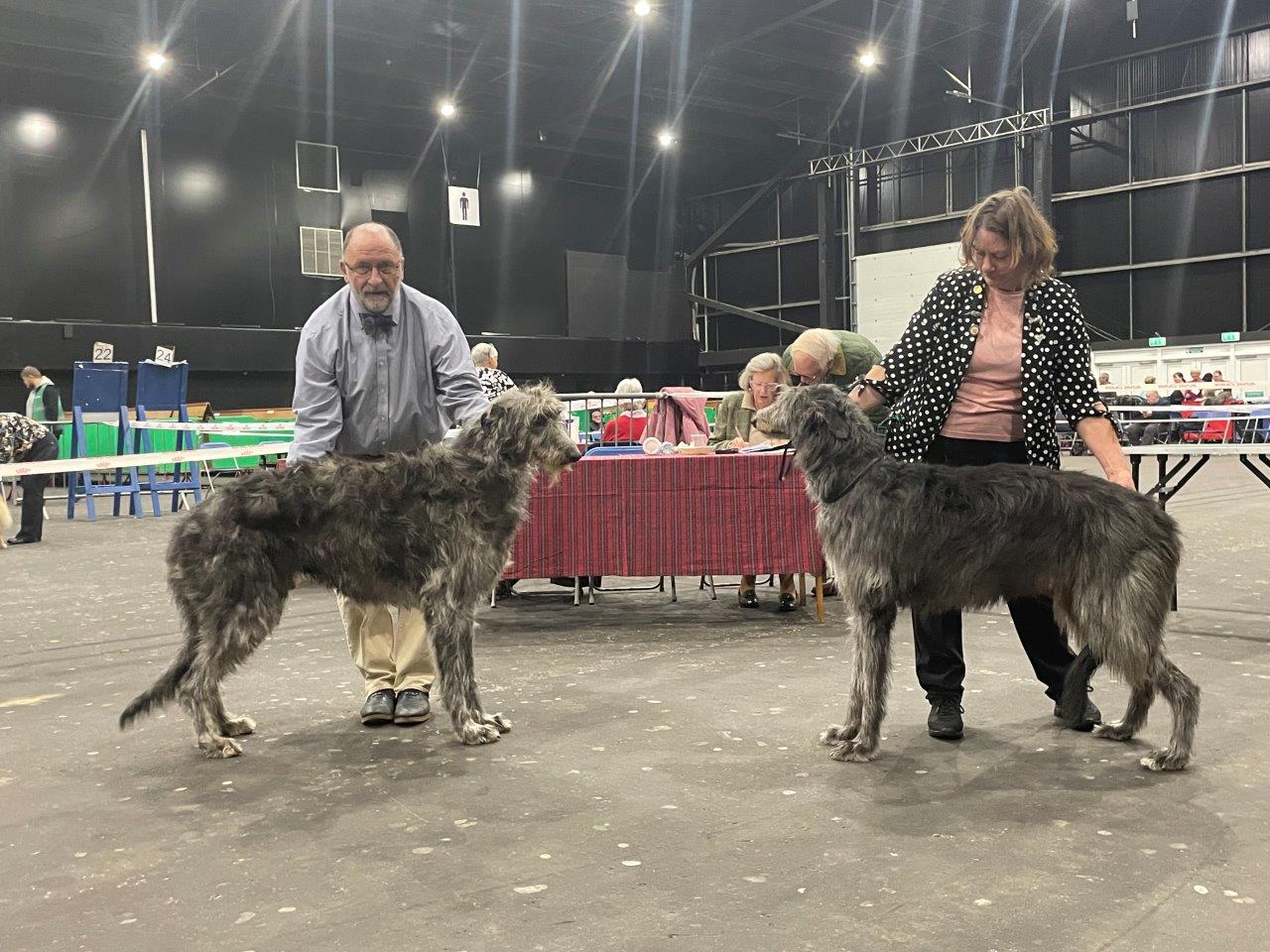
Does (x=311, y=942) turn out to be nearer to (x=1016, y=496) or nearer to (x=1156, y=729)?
(x=1016, y=496)

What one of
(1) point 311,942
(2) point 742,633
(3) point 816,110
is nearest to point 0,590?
(2) point 742,633

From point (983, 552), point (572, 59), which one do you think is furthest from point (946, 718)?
point (572, 59)

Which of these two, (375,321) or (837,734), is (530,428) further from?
(837,734)

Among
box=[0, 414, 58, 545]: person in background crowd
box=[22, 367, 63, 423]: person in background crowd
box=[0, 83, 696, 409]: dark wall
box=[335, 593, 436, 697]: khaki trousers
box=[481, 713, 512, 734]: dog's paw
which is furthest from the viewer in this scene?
box=[0, 83, 696, 409]: dark wall

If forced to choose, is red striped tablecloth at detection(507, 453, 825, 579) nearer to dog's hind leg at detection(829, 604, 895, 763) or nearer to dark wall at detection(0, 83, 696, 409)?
dog's hind leg at detection(829, 604, 895, 763)

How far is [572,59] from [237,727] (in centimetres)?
1876

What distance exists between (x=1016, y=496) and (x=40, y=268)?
18675mm

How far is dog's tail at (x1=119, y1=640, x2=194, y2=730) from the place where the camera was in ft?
11.1

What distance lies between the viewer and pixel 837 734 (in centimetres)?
331

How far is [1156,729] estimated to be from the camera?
135 inches

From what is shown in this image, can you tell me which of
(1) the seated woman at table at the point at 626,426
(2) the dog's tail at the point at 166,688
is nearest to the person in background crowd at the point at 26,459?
(1) the seated woman at table at the point at 626,426

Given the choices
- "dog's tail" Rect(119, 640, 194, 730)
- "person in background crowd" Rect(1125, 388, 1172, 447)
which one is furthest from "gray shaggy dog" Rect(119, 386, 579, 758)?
"person in background crowd" Rect(1125, 388, 1172, 447)

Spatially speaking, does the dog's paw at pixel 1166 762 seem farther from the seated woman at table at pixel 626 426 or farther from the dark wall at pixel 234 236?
the dark wall at pixel 234 236

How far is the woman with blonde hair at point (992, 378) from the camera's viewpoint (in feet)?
10.9
